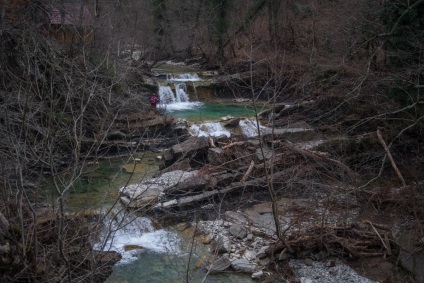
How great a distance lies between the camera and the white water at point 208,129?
1564 centimetres

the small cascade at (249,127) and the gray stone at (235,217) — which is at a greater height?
the small cascade at (249,127)

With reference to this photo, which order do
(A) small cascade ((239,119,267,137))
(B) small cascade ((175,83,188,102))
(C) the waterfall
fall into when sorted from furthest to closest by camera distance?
(B) small cascade ((175,83,188,102)) → (C) the waterfall → (A) small cascade ((239,119,267,137))

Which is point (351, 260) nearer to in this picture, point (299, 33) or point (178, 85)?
point (178, 85)

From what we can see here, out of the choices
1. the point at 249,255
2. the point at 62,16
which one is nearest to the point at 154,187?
the point at 249,255

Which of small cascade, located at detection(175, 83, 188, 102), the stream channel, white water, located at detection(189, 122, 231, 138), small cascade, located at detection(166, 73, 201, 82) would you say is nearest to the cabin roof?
the stream channel

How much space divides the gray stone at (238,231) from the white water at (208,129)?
22.6ft

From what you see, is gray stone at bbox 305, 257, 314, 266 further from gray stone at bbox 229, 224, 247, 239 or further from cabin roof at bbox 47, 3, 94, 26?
cabin roof at bbox 47, 3, 94, 26

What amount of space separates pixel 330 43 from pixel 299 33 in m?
4.74

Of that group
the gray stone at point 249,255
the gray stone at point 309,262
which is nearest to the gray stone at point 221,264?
the gray stone at point 249,255

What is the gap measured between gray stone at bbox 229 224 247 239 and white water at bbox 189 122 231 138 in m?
6.90

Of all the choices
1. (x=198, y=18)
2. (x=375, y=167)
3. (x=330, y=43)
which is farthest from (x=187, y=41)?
(x=375, y=167)

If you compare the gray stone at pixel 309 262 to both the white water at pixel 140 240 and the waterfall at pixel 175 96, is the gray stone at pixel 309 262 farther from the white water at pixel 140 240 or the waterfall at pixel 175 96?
the waterfall at pixel 175 96

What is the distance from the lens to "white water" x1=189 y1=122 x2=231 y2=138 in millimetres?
15641

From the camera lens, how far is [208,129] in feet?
52.2
